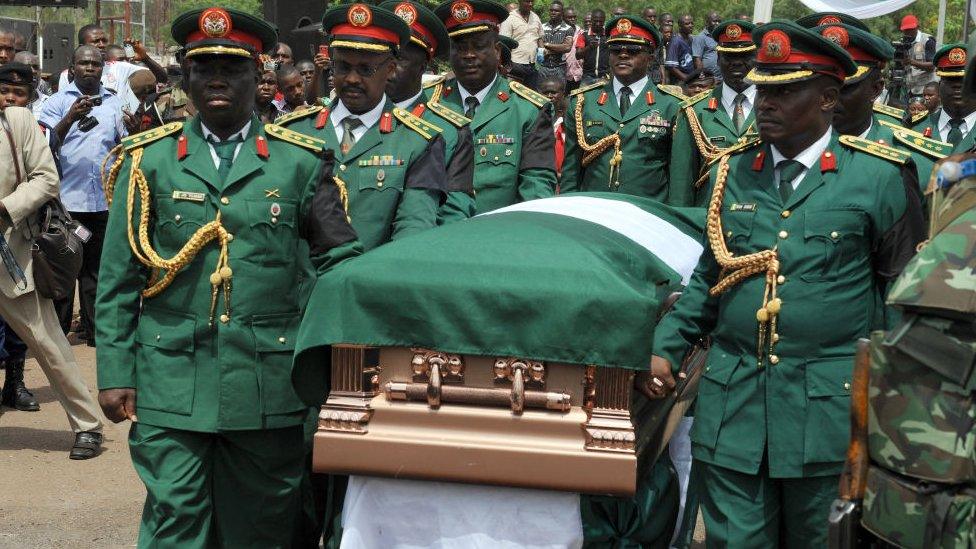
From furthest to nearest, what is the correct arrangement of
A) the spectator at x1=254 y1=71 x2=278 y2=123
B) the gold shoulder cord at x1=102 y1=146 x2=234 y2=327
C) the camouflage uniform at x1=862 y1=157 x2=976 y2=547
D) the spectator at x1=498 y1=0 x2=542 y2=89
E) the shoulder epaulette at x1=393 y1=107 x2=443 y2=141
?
the spectator at x1=498 y1=0 x2=542 y2=89 < the spectator at x1=254 y1=71 x2=278 y2=123 < the shoulder epaulette at x1=393 y1=107 x2=443 y2=141 < the gold shoulder cord at x1=102 y1=146 x2=234 y2=327 < the camouflage uniform at x1=862 y1=157 x2=976 y2=547

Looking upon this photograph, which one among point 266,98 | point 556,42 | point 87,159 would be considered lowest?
point 87,159

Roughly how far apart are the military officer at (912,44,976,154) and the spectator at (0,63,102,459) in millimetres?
5051

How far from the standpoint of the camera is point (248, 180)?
4.76m

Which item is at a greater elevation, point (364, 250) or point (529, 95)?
point (529, 95)

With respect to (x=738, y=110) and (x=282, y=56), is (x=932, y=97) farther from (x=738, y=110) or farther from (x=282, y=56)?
(x=282, y=56)

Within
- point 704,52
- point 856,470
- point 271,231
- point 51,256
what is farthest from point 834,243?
point 704,52

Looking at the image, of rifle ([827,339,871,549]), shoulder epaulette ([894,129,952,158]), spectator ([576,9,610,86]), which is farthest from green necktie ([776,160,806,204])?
spectator ([576,9,610,86])

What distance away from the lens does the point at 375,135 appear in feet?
19.0

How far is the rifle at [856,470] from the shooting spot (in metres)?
3.44

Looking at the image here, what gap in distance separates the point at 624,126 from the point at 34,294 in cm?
351

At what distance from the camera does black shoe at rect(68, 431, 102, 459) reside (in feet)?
24.1

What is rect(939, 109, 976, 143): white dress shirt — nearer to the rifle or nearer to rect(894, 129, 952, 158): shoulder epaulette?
rect(894, 129, 952, 158): shoulder epaulette

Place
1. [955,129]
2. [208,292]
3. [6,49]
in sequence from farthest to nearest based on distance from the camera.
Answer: [6,49] → [955,129] → [208,292]

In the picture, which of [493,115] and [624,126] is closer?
[493,115]
